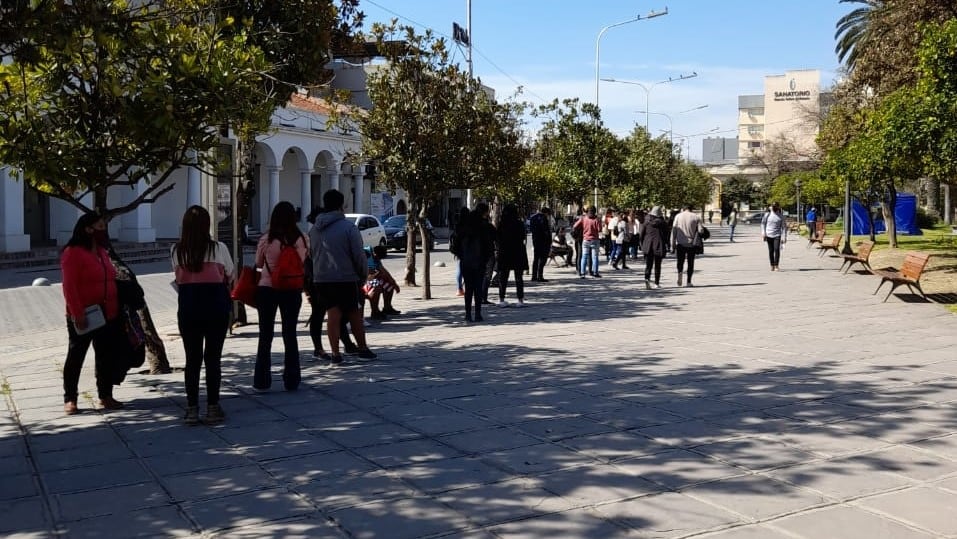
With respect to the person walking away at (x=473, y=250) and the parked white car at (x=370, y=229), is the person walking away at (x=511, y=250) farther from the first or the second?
the parked white car at (x=370, y=229)

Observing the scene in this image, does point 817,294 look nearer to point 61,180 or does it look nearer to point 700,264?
point 700,264

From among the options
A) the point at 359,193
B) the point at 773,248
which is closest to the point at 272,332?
the point at 773,248

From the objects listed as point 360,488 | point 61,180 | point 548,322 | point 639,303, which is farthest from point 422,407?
point 639,303

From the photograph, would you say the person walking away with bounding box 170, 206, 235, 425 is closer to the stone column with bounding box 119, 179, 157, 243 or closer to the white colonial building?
the white colonial building

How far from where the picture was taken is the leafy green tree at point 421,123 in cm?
1549

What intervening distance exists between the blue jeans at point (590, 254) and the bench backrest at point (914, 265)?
700 centimetres

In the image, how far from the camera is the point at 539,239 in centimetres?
1886

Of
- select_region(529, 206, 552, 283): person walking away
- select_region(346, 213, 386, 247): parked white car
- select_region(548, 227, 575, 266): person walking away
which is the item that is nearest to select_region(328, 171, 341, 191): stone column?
select_region(346, 213, 386, 247): parked white car

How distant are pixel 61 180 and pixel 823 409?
6400mm

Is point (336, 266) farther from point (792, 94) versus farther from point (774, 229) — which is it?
point (792, 94)

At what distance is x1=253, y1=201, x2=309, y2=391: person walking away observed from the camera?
7504 millimetres

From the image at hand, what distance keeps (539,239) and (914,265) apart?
7.23m

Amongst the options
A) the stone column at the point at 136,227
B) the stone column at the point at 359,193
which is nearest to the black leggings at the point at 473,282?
the stone column at the point at 136,227

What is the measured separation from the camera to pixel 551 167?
31562mm
